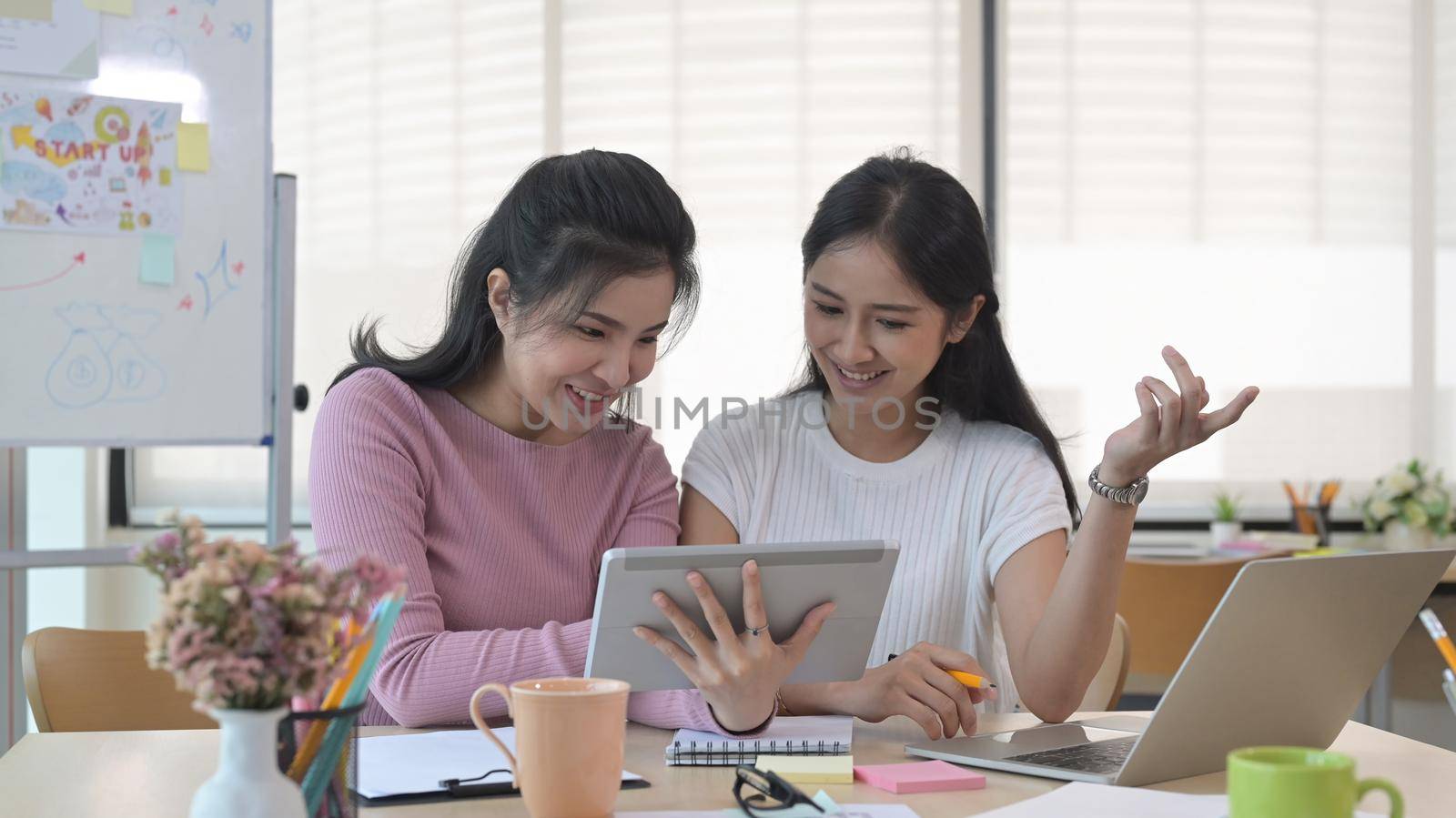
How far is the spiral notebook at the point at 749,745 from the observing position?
1.03 metres

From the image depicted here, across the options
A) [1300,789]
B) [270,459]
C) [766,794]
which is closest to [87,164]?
[270,459]

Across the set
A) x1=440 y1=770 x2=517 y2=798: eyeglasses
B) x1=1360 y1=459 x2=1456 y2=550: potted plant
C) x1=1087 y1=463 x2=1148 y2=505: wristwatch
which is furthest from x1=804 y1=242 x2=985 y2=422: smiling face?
x1=1360 y1=459 x2=1456 y2=550: potted plant

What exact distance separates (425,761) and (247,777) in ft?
1.28

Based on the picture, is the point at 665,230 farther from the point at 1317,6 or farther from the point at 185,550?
the point at 1317,6

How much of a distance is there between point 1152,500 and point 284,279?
7.97 feet

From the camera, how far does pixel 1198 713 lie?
93 centimetres

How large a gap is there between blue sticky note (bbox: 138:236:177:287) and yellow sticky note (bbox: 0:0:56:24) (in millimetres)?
367

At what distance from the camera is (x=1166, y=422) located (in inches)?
45.3

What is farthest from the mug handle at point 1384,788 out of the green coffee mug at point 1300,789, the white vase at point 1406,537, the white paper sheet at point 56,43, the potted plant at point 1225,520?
the white vase at point 1406,537

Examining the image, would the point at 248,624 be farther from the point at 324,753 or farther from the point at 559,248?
the point at 559,248

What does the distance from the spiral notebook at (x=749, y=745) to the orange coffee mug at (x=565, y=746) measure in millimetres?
230

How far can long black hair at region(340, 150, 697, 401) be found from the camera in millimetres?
1354

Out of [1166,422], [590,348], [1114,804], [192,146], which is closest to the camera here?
[1114,804]

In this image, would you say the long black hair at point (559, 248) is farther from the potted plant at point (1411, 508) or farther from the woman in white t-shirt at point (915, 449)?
the potted plant at point (1411, 508)
